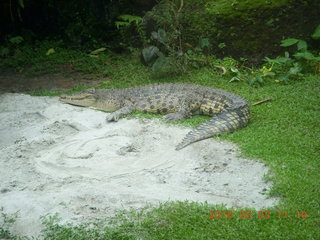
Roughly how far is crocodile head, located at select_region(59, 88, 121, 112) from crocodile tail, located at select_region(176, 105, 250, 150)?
237 cm

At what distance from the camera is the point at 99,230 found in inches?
141

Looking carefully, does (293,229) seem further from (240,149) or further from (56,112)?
(56,112)

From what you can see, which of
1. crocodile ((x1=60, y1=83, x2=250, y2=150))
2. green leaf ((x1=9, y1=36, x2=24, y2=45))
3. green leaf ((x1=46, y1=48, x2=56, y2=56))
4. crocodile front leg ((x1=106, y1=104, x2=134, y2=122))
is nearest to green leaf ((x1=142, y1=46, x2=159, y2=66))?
crocodile ((x1=60, y1=83, x2=250, y2=150))

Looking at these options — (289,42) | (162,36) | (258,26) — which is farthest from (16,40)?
(289,42)

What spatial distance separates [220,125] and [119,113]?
201 centimetres

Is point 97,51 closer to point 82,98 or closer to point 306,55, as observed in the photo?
point 82,98

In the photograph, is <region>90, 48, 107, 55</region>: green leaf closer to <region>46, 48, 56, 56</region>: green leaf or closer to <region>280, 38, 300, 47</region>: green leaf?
<region>46, 48, 56, 56</region>: green leaf

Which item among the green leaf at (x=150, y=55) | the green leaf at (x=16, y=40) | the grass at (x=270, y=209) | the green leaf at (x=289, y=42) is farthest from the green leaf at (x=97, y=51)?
the grass at (x=270, y=209)

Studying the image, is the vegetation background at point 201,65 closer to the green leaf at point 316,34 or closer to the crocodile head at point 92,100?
the green leaf at point 316,34

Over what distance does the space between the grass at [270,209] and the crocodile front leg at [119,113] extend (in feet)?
3.99

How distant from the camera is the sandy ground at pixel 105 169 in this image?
4.08m

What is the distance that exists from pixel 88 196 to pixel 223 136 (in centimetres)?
246

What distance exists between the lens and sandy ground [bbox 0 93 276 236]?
161 inches

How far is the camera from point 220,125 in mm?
5922
